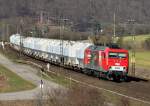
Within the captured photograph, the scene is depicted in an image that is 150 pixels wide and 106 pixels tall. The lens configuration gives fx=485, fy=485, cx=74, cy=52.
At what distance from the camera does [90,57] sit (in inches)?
1971

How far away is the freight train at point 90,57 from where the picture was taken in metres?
45.0

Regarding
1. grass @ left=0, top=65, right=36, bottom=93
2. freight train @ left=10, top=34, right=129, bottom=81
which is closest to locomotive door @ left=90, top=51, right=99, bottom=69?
freight train @ left=10, top=34, right=129, bottom=81

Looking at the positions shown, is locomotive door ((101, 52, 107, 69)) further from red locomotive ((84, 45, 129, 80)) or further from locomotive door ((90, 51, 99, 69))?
locomotive door ((90, 51, 99, 69))

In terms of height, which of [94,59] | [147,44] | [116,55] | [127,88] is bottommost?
[127,88]

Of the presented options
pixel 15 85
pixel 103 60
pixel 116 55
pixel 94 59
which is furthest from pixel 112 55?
pixel 15 85

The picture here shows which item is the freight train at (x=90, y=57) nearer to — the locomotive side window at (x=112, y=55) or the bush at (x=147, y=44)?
the locomotive side window at (x=112, y=55)

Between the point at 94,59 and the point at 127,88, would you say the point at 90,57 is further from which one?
the point at 127,88

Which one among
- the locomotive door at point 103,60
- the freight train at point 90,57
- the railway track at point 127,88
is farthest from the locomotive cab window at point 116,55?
the railway track at point 127,88

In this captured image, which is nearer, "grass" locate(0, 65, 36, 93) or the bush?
"grass" locate(0, 65, 36, 93)

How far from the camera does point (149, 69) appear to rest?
6244cm

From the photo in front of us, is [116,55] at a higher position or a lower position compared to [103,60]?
higher

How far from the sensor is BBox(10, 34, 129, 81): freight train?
45.0 meters

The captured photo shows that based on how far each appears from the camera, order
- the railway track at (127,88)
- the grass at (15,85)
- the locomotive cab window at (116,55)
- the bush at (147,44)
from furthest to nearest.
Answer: the bush at (147,44) → the locomotive cab window at (116,55) → the grass at (15,85) → the railway track at (127,88)

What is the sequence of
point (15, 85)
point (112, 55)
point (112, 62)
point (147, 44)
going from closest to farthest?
1. point (15, 85)
2. point (112, 62)
3. point (112, 55)
4. point (147, 44)
